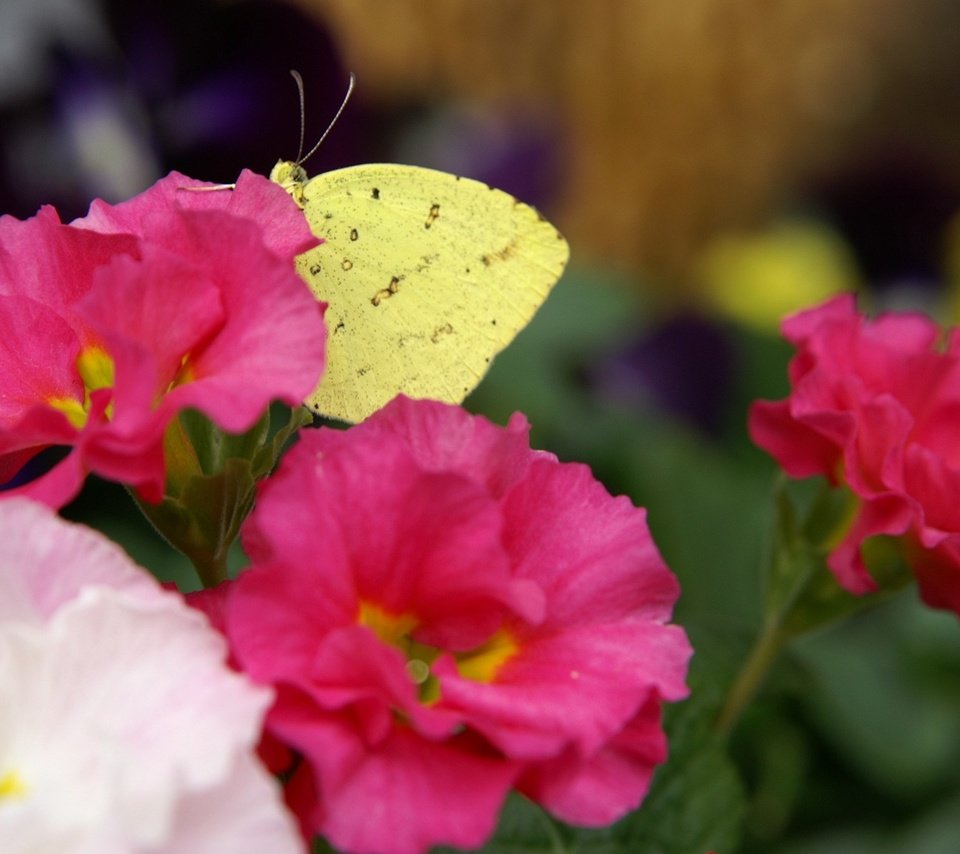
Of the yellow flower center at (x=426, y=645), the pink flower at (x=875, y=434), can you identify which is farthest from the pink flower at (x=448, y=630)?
the pink flower at (x=875, y=434)

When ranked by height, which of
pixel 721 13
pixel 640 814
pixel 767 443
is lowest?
pixel 721 13

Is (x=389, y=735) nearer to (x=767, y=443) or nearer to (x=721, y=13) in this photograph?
(x=767, y=443)

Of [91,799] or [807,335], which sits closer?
[91,799]

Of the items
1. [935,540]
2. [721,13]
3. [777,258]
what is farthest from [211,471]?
[721,13]

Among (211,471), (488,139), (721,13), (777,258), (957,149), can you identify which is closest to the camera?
(211,471)

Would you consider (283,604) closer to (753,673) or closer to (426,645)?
(426,645)

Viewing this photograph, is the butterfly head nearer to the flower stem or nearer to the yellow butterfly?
the yellow butterfly
